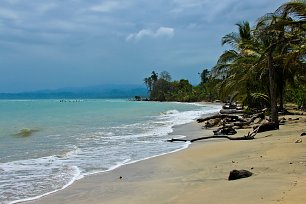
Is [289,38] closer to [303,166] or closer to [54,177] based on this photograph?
[303,166]

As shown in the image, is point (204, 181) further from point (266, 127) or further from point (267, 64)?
point (267, 64)

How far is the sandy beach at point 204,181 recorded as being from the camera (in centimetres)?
667

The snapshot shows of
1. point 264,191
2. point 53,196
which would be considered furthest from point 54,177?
point 264,191

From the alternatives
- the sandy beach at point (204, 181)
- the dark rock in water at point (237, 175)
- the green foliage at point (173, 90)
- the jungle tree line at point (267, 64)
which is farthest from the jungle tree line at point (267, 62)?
the green foliage at point (173, 90)

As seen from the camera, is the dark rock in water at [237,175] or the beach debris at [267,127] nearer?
the dark rock in water at [237,175]

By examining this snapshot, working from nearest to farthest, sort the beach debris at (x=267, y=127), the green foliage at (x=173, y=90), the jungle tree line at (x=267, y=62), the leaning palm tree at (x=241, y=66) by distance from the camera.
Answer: the jungle tree line at (x=267, y=62) → the beach debris at (x=267, y=127) → the leaning palm tree at (x=241, y=66) → the green foliage at (x=173, y=90)

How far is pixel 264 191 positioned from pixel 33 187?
17.8 ft

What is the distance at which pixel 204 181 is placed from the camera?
8422 mm

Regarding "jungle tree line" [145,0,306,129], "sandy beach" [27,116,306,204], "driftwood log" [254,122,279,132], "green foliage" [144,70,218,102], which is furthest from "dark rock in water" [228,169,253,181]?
"green foliage" [144,70,218,102]

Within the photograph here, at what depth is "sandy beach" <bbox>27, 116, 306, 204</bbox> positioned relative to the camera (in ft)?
21.9

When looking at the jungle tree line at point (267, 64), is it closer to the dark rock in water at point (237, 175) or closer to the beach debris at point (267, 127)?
the beach debris at point (267, 127)

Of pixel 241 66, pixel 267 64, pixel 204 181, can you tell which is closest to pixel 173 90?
pixel 241 66

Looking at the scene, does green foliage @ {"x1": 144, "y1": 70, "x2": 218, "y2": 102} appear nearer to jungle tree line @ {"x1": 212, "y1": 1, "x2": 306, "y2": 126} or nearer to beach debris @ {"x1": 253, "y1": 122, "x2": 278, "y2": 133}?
jungle tree line @ {"x1": 212, "y1": 1, "x2": 306, "y2": 126}

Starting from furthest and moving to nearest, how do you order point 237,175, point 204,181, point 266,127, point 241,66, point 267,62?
point 241,66 → point 267,62 → point 266,127 → point 204,181 → point 237,175
